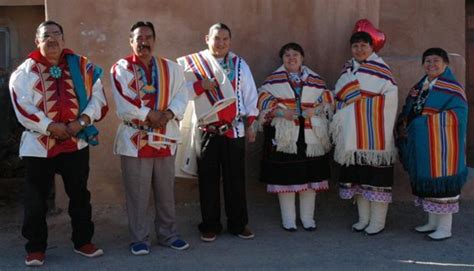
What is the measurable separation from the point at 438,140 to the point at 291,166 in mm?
1173

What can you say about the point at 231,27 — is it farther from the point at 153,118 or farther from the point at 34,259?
the point at 34,259

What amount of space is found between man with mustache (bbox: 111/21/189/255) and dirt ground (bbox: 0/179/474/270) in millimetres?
385

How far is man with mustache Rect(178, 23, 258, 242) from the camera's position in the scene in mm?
5324

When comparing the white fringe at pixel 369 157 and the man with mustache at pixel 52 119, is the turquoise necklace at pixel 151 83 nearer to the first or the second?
the man with mustache at pixel 52 119

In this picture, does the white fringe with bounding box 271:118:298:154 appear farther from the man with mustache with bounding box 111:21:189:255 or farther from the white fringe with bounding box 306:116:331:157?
the man with mustache with bounding box 111:21:189:255

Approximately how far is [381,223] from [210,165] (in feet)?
4.94

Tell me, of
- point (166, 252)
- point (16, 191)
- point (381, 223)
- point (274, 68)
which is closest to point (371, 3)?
point (274, 68)

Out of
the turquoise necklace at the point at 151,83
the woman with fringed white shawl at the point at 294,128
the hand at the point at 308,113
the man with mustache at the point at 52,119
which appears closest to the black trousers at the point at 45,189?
the man with mustache at the point at 52,119

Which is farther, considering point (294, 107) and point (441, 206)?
point (294, 107)

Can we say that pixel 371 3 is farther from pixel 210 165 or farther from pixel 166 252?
pixel 166 252

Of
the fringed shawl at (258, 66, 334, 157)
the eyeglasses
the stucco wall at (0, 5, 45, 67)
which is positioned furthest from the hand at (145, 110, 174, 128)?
the stucco wall at (0, 5, 45, 67)

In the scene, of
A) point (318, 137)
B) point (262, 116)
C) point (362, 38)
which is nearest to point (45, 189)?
point (262, 116)

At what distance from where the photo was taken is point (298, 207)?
6.27 m

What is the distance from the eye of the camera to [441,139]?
211 inches
